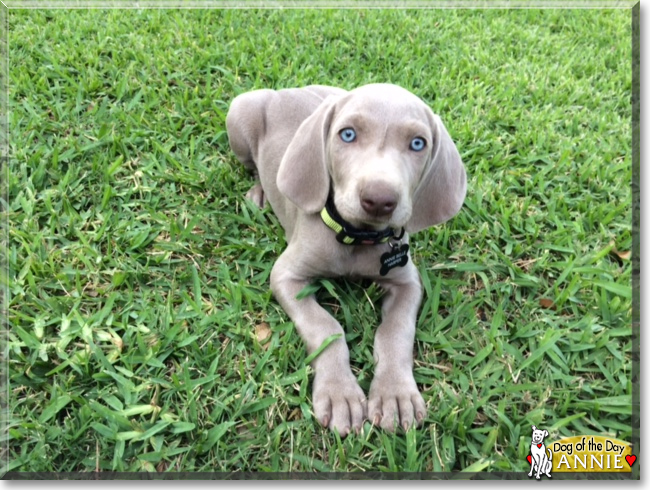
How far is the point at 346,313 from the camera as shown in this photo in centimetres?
301

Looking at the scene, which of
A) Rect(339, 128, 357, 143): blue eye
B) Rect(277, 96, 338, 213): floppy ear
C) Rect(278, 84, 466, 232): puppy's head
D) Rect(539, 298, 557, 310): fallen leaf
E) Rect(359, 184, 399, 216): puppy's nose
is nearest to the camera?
Rect(359, 184, 399, 216): puppy's nose

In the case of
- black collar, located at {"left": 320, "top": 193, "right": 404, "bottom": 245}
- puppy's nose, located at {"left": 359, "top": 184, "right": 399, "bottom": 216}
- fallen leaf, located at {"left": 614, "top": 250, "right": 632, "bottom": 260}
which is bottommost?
fallen leaf, located at {"left": 614, "top": 250, "right": 632, "bottom": 260}

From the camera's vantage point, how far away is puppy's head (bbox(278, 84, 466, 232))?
245cm

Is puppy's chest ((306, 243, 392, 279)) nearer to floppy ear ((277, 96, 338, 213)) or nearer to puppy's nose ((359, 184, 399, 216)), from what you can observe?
floppy ear ((277, 96, 338, 213))

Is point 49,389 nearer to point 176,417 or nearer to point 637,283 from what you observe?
point 176,417

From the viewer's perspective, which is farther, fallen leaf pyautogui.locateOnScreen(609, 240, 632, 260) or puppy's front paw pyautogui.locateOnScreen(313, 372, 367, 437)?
fallen leaf pyautogui.locateOnScreen(609, 240, 632, 260)

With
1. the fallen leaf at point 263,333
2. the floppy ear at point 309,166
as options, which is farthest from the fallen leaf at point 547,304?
the fallen leaf at point 263,333

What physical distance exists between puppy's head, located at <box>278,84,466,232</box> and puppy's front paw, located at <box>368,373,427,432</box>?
779mm

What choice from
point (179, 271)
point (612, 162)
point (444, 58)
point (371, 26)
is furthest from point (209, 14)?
point (612, 162)

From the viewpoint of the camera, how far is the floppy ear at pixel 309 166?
2768mm

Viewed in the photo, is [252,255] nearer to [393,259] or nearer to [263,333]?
[263,333]

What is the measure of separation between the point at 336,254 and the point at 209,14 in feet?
11.7

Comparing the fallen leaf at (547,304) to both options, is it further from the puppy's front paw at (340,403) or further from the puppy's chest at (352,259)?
the puppy's front paw at (340,403)

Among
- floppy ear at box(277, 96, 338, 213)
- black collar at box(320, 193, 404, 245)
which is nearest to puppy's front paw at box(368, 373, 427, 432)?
black collar at box(320, 193, 404, 245)
